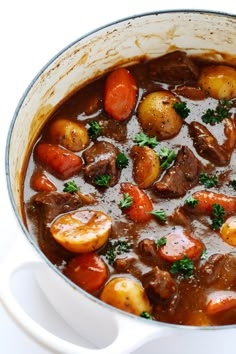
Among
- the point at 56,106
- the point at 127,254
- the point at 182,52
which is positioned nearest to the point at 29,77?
the point at 56,106

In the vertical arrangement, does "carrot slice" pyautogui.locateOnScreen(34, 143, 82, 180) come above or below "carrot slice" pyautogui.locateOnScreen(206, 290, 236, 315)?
above

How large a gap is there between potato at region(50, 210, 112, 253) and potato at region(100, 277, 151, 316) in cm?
17

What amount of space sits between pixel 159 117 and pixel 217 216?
0.48 metres

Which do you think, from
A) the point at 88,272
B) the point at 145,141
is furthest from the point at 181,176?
the point at 88,272

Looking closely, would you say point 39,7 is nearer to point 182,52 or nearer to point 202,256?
point 182,52

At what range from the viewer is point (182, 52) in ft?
11.4

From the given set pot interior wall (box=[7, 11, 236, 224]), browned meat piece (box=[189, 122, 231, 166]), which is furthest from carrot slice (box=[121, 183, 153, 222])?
pot interior wall (box=[7, 11, 236, 224])

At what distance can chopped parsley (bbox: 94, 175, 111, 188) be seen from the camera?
3056 mm

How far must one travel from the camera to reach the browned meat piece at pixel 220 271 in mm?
2912

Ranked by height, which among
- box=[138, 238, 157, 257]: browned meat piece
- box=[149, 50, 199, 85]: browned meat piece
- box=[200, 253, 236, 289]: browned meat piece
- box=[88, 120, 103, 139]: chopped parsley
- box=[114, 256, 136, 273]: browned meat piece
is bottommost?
box=[200, 253, 236, 289]: browned meat piece

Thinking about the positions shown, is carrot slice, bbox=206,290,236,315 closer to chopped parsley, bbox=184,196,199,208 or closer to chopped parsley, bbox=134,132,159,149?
chopped parsley, bbox=184,196,199,208

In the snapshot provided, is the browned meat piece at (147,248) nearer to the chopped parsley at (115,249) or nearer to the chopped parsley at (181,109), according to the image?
the chopped parsley at (115,249)

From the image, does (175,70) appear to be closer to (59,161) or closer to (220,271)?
(59,161)

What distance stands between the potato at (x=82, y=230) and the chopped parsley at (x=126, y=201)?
8 cm
